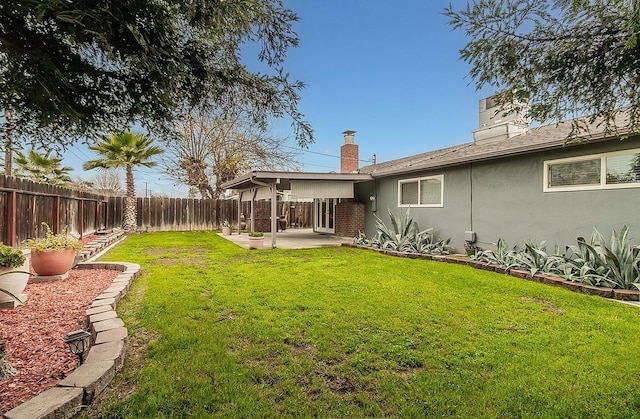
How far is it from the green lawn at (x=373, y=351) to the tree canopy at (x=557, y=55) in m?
2.04

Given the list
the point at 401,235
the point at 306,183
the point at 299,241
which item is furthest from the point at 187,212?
the point at 401,235

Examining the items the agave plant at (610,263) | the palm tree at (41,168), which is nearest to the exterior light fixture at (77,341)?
the agave plant at (610,263)

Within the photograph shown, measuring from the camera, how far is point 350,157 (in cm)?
1759

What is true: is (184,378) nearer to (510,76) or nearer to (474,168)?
(510,76)

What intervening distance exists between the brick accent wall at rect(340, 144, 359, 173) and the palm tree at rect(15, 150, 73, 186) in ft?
40.7

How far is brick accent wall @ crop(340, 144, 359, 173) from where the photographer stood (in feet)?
57.5

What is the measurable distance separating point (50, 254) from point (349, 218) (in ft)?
33.6

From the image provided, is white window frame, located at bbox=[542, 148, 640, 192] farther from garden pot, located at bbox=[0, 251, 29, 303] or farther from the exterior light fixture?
garden pot, located at bbox=[0, 251, 29, 303]

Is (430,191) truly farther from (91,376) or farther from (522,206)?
(91,376)

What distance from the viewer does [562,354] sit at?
123 inches

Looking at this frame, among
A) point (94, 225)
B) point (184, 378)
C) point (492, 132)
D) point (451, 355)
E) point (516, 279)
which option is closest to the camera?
point (184, 378)

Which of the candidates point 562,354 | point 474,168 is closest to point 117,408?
point 562,354

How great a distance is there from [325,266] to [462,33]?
17.8 ft

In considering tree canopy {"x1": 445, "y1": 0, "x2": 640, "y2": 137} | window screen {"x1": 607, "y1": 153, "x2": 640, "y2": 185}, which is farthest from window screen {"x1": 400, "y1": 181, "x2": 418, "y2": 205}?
tree canopy {"x1": 445, "y1": 0, "x2": 640, "y2": 137}
